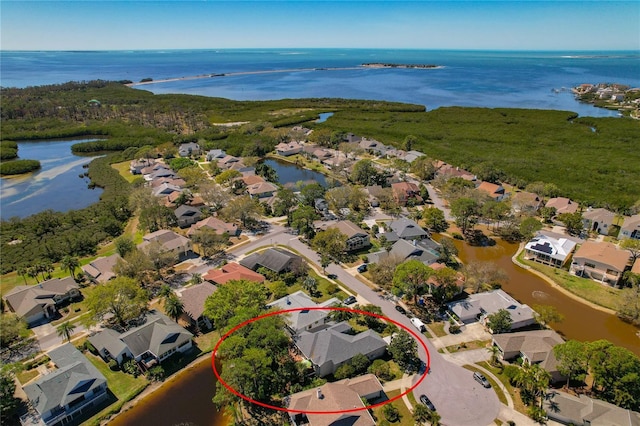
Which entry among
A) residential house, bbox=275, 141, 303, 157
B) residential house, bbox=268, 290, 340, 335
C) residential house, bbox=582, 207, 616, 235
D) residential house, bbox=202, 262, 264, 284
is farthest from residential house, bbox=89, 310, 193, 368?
residential house, bbox=275, 141, 303, 157

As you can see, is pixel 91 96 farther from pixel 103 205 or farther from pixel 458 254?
pixel 458 254

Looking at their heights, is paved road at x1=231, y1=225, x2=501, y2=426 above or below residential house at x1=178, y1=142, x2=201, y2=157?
below

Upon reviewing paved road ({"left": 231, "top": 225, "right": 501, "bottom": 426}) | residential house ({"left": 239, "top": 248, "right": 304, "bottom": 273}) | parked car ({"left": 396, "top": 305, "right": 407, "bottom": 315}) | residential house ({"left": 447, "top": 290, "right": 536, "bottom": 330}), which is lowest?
paved road ({"left": 231, "top": 225, "right": 501, "bottom": 426})

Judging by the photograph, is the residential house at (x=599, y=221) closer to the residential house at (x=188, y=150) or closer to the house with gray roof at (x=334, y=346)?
the house with gray roof at (x=334, y=346)

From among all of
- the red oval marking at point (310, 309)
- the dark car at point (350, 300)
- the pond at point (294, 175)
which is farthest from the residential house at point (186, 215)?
the dark car at point (350, 300)

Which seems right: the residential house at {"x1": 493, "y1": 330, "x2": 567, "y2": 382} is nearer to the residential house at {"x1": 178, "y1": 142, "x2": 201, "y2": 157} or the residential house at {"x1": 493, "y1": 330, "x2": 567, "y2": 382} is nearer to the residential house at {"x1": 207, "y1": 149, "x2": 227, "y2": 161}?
the residential house at {"x1": 207, "y1": 149, "x2": 227, "y2": 161}

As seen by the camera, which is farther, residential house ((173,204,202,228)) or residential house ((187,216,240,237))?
residential house ((173,204,202,228))
